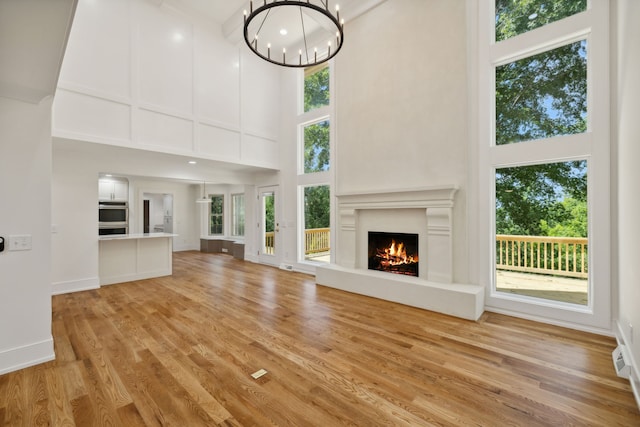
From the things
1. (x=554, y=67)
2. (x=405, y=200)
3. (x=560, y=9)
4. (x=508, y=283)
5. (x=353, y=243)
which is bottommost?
(x=508, y=283)

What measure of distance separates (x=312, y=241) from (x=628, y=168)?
5.28 metres

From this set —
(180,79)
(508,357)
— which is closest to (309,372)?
(508,357)

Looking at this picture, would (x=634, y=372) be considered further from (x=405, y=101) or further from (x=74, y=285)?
(x=74, y=285)

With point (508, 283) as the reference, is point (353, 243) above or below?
above

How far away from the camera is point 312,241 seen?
6.71m

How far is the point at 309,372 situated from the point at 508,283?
311 centimetres

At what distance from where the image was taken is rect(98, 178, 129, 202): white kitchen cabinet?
770cm

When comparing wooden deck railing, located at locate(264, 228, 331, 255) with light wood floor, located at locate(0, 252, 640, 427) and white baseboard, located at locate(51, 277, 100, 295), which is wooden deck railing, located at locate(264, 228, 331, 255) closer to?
light wood floor, located at locate(0, 252, 640, 427)

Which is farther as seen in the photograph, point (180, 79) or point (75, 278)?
point (180, 79)

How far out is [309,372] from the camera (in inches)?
88.7

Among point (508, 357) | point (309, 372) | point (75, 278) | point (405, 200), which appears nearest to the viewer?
point (309, 372)

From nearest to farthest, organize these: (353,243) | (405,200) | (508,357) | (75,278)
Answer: (508,357) < (405,200) < (75,278) < (353,243)

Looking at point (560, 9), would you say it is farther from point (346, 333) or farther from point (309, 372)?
point (309, 372)

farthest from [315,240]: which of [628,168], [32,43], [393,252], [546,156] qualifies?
[32,43]
